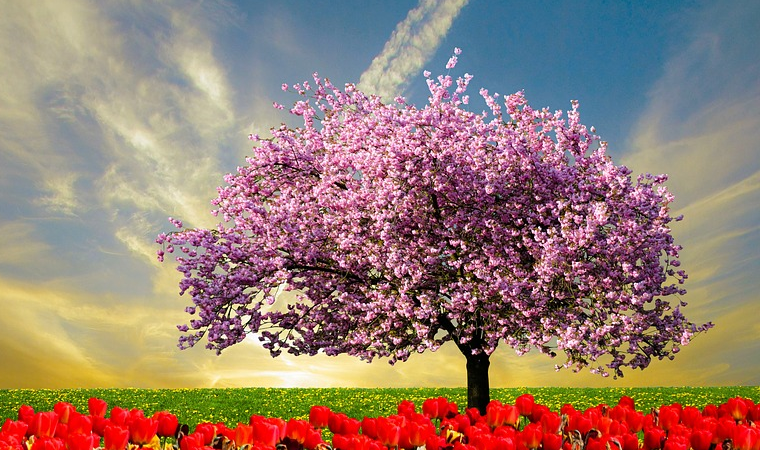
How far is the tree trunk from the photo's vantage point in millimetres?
13773

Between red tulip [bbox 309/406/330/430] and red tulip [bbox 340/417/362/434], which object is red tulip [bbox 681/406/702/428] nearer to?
red tulip [bbox 340/417/362/434]

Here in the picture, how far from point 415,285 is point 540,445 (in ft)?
26.0

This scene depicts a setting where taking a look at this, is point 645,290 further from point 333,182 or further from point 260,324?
point 260,324

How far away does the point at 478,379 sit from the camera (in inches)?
543

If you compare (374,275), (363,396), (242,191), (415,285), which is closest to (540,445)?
(415,285)

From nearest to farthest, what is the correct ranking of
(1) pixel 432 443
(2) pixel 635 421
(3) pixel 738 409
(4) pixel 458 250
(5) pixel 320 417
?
(1) pixel 432 443 → (5) pixel 320 417 → (2) pixel 635 421 → (3) pixel 738 409 → (4) pixel 458 250

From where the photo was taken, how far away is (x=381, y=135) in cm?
1361

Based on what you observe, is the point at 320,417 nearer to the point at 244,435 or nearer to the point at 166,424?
the point at 244,435

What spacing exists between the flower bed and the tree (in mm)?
6319

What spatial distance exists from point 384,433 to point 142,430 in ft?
6.06

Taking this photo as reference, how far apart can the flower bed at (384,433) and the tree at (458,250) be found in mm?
6319

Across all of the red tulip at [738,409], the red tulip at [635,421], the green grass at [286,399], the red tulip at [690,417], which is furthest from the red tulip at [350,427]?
the green grass at [286,399]

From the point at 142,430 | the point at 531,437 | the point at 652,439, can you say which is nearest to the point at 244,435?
the point at 142,430

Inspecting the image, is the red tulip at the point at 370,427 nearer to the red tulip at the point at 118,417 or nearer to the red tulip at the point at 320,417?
the red tulip at the point at 320,417
